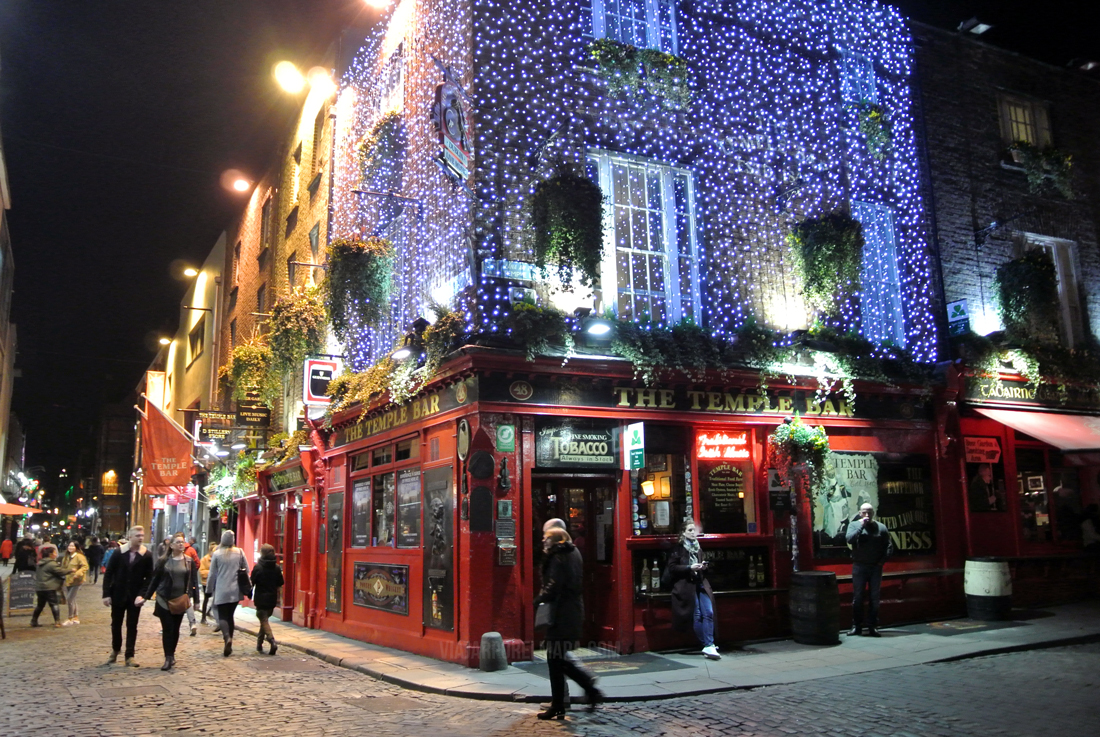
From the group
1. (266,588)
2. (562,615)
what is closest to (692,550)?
(562,615)

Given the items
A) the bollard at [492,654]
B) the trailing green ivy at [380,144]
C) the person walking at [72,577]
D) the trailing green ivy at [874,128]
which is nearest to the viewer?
the bollard at [492,654]

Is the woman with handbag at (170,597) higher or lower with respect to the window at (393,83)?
lower

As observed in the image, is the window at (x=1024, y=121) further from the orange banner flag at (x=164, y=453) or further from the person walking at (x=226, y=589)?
the orange banner flag at (x=164, y=453)

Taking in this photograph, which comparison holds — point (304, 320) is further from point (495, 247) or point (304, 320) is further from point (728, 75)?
point (728, 75)

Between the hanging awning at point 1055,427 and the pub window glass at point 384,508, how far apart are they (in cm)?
1077

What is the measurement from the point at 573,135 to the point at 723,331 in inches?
156

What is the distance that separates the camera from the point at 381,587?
14164mm

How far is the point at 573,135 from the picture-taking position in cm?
1305

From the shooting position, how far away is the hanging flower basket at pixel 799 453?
13.2 metres

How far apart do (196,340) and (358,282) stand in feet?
86.2

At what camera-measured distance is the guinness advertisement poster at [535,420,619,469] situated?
11977 millimetres

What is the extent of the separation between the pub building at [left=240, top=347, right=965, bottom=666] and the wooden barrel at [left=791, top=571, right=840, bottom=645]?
2.62 feet

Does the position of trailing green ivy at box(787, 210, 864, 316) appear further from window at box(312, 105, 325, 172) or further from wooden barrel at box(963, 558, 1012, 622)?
window at box(312, 105, 325, 172)

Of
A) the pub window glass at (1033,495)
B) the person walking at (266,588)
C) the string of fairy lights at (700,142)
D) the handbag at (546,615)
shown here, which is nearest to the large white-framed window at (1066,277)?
the pub window glass at (1033,495)
